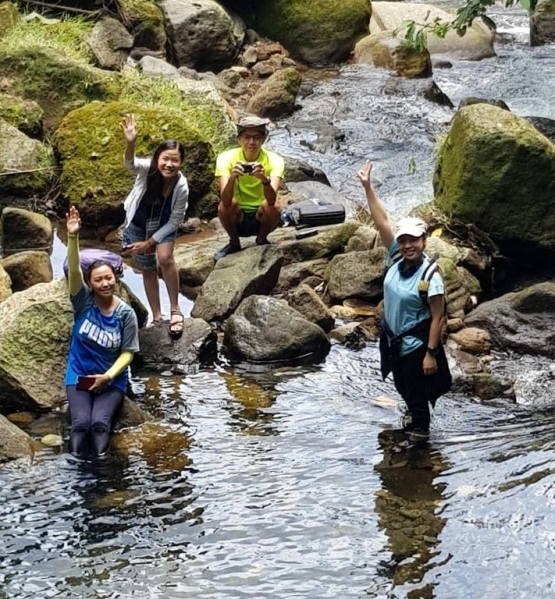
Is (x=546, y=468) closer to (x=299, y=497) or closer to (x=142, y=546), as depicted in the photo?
(x=299, y=497)

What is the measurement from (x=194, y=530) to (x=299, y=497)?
2.32 ft

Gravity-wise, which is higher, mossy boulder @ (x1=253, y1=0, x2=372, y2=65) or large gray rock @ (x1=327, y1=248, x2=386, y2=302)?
mossy boulder @ (x1=253, y1=0, x2=372, y2=65)

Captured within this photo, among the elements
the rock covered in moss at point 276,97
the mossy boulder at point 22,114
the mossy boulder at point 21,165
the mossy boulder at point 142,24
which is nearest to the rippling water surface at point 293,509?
the mossy boulder at point 21,165

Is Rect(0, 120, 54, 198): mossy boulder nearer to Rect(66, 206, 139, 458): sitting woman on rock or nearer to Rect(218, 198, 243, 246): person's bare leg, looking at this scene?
Rect(218, 198, 243, 246): person's bare leg

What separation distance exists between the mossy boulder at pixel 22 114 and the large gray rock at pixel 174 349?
4.71 metres

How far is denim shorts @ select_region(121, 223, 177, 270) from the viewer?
26.3 ft

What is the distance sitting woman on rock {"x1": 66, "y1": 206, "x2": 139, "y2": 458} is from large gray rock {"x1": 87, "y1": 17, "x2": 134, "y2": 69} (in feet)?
29.9

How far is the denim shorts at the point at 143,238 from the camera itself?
26.3 ft

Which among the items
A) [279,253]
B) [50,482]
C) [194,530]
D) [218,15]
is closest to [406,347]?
[194,530]

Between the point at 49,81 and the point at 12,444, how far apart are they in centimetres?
725

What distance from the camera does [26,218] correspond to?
9.92 metres

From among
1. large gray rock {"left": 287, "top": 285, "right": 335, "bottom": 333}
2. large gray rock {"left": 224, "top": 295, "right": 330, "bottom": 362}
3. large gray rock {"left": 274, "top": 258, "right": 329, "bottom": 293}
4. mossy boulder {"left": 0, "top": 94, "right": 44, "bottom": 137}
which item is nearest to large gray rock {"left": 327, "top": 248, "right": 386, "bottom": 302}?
large gray rock {"left": 274, "top": 258, "right": 329, "bottom": 293}

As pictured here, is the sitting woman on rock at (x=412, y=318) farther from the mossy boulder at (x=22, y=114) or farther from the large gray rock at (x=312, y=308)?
the mossy boulder at (x=22, y=114)

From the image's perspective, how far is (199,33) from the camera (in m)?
16.8
